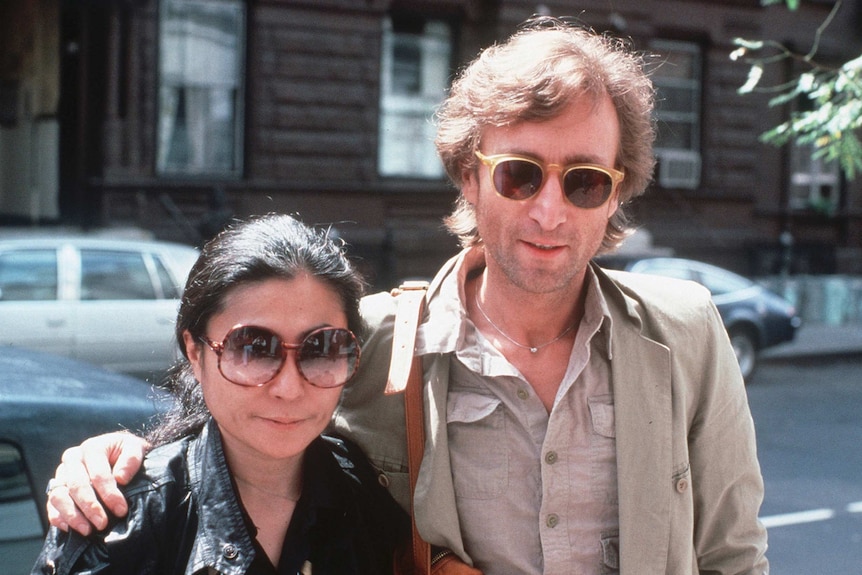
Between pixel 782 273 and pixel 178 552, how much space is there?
18.1 m

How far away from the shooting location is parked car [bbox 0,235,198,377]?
8.55 meters

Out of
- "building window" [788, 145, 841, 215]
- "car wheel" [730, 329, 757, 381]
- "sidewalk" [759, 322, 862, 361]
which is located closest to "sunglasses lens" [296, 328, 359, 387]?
"car wheel" [730, 329, 757, 381]

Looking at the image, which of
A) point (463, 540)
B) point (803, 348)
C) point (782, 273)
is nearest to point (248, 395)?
point (463, 540)

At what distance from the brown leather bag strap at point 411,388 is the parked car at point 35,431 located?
76 cm

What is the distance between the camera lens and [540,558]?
2.23m

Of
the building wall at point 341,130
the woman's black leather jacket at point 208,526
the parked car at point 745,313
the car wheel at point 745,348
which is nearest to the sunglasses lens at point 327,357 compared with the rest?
the woman's black leather jacket at point 208,526

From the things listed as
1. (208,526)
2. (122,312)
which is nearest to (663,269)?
(122,312)

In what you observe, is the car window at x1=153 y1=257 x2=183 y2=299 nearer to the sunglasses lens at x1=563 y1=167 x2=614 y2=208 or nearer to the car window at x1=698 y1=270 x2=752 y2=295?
the car window at x1=698 y1=270 x2=752 y2=295

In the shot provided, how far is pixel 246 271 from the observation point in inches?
83.9

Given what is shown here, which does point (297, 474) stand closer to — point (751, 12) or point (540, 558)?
point (540, 558)

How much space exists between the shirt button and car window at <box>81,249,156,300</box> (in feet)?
23.8

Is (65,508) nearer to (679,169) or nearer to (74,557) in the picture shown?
(74,557)

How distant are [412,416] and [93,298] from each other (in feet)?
23.3

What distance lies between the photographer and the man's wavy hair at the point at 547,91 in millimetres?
2336
